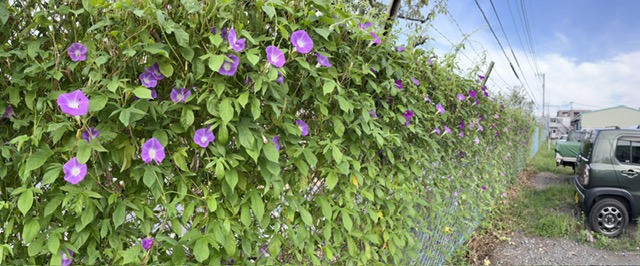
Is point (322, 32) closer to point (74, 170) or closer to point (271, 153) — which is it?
point (271, 153)

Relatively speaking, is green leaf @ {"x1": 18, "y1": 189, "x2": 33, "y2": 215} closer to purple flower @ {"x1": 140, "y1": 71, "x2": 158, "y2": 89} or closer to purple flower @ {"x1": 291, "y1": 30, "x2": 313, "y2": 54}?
purple flower @ {"x1": 140, "y1": 71, "x2": 158, "y2": 89}

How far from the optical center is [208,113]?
3.27 ft

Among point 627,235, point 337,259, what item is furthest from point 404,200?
point 627,235

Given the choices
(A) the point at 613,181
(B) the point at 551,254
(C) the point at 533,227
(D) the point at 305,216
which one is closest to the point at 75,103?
(D) the point at 305,216

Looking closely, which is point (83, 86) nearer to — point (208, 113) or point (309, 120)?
point (208, 113)

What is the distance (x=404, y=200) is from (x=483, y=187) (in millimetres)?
2196

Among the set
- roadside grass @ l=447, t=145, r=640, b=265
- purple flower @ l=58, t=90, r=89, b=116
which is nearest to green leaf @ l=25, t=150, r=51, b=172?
purple flower @ l=58, t=90, r=89, b=116

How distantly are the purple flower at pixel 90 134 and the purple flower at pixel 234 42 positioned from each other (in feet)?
1.27

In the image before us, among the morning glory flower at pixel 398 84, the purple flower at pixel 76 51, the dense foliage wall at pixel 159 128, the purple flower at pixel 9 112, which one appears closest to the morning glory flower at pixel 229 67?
the dense foliage wall at pixel 159 128

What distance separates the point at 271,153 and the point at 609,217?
471 centimetres

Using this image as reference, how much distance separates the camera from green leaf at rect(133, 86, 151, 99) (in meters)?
0.86

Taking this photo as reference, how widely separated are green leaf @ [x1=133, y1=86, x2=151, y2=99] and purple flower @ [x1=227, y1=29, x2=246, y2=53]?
0.23 metres

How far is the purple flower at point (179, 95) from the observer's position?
3.10 ft

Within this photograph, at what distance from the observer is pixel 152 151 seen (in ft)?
2.97
